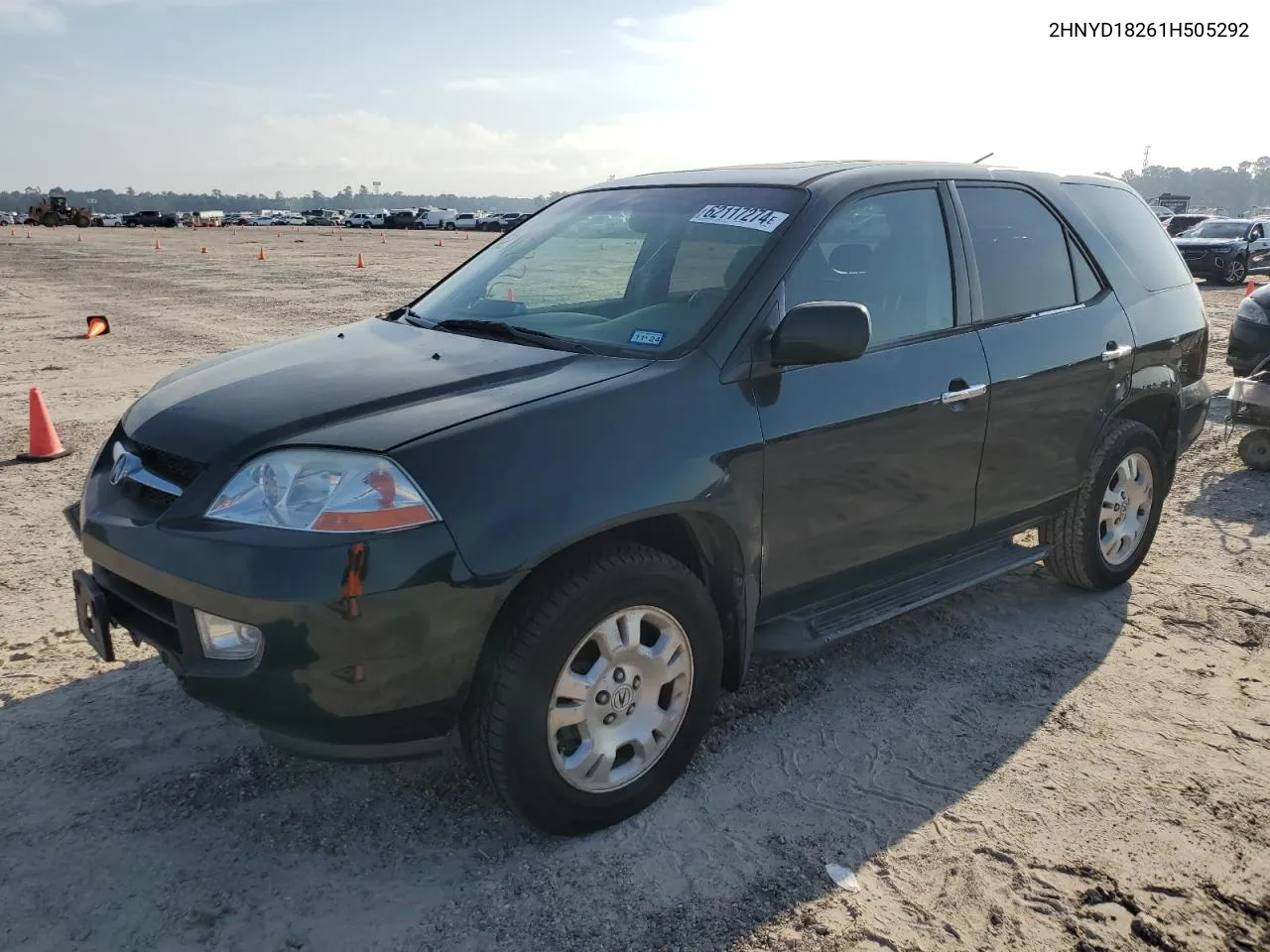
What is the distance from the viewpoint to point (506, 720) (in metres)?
2.65

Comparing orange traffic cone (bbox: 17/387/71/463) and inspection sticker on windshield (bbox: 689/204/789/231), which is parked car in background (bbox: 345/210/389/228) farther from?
inspection sticker on windshield (bbox: 689/204/789/231)

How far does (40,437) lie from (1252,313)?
8.98 meters

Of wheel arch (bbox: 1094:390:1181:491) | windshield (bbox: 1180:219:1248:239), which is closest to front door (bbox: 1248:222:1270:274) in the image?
windshield (bbox: 1180:219:1248:239)

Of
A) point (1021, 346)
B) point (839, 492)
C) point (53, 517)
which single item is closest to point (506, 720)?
point (839, 492)

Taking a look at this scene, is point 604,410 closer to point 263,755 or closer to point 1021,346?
point 263,755

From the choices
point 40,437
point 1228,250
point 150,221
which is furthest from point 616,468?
point 150,221

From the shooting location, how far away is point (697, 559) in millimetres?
A: 3146

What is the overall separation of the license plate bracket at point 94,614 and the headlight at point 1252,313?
26.2 ft

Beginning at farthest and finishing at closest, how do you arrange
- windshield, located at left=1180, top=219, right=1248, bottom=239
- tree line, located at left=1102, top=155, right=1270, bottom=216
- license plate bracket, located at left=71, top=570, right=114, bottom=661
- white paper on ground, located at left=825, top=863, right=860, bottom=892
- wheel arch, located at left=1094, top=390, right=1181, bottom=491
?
tree line, located at left=1102, top=155, right=1270, bottom=216
windshield, located at left=1180, top=219, right=1248, bottom=239
wheel arch, located at left=1094, top=390, right=1181, bottom=491
license plate bracket, located at left=71, top=570, right=114, bottom=661
white paper on ground, located at left=825, top=863, right=860, bottom=892

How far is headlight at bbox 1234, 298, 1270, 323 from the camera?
761 centimetres

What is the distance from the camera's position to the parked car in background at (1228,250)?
2270 centimetres

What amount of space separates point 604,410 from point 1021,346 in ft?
6.75

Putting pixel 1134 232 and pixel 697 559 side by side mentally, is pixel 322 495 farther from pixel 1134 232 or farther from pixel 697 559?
pixel 1134 232

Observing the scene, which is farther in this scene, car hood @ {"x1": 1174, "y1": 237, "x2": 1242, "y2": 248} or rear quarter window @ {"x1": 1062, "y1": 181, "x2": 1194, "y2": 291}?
car hood @ {"x1": 1174, "y1": 237, "x2": 1242, "y2": 248}
